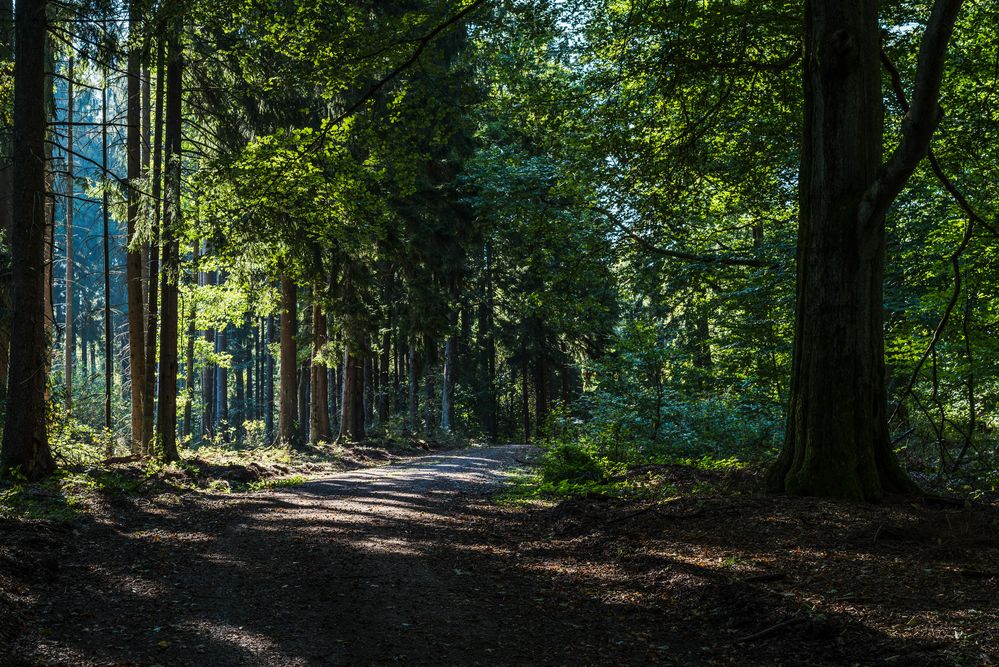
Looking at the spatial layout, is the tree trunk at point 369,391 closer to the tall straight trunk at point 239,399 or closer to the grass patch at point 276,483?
the grass patch at point 276,483

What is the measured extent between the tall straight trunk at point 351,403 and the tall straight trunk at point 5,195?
9137mm

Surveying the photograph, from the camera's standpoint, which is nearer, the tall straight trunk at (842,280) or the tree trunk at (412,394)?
the tall straight trunk at (842,280)

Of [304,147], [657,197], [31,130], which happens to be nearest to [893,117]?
[657,197]

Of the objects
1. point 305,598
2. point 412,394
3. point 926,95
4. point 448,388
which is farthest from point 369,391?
point 926,95

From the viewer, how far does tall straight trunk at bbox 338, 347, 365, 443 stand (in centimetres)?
2078

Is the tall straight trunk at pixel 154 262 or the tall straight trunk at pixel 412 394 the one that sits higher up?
the tall straight trunk at pixel 154 262

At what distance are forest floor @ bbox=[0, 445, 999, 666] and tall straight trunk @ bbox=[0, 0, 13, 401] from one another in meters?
5.05

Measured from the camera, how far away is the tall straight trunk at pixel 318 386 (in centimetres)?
1923

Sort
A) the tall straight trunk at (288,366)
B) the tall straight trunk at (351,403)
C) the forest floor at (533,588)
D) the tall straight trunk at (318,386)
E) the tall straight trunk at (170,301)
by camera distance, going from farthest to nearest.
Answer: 1. the tall straight trunk at (351,403)
2. the tall straight trunk at (318,386)
3. the tall straight trunk at (288,366)
4. the tall straight trunk at (170,301)
5. the forest floor at (533,588)

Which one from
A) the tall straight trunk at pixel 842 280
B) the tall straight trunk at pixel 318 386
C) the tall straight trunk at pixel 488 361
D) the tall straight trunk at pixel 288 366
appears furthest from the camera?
the tall straight trunk at pixel 488 361

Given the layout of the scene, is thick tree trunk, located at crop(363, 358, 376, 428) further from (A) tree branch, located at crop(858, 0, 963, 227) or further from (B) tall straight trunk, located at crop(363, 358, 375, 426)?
(A) tree branch, located at crop(858, 0, 963, 227)

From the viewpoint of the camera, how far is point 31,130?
9094 mm

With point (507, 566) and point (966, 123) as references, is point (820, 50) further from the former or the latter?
point (507, 566)

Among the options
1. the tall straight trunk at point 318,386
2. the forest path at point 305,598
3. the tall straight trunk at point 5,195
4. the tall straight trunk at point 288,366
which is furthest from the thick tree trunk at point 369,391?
the forest path at point 305,598
